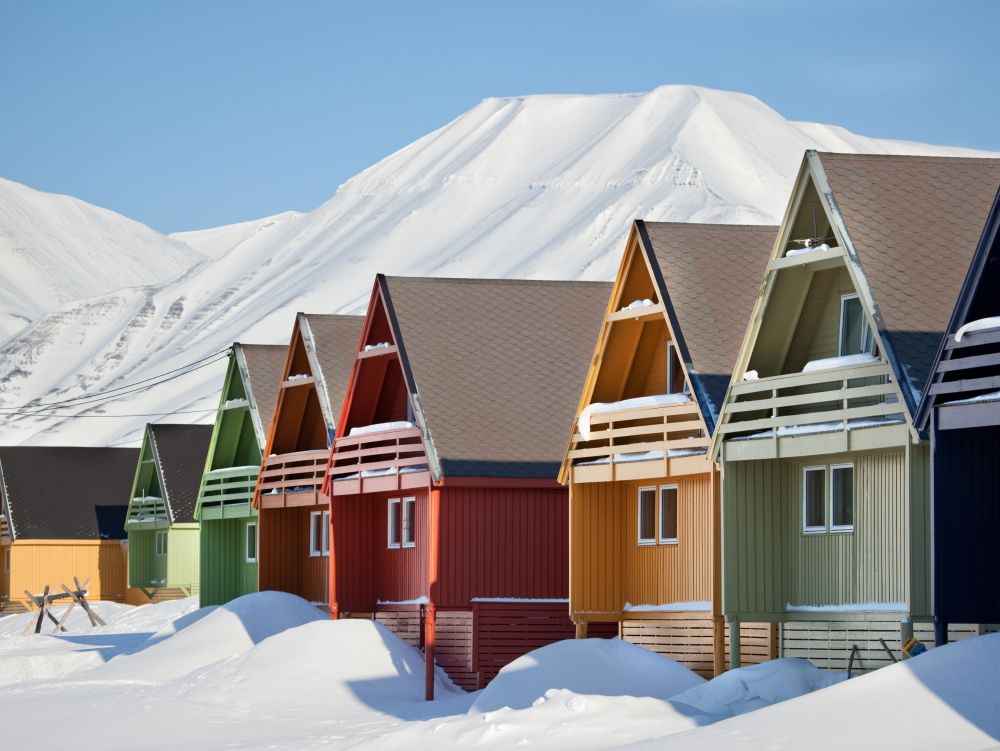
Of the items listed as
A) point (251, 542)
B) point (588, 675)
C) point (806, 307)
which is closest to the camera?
point (806, 307)

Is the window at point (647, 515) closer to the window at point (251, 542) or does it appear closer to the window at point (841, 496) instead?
the window at point (841, 496)

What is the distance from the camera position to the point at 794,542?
28.0m

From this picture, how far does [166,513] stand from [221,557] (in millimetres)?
11727

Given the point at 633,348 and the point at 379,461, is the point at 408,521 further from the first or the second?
the point at 633,348

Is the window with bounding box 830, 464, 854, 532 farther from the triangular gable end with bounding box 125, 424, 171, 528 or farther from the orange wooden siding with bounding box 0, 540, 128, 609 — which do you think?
the orange wooden siding with bounding box 0, 540, 128, 609

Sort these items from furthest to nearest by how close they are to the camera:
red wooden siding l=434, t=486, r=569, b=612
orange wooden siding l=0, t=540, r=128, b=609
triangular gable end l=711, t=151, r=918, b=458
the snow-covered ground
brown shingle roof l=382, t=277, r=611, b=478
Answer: orange wooden siding l=0, t=540, r=128, b=609
brown shingle roof l=382, t=277, r=611, b=478
red wooden siding l=434, t=486, r=569, b=612
triangular gable end l=711, t=151, r=918, b=458
the snow-covered ground

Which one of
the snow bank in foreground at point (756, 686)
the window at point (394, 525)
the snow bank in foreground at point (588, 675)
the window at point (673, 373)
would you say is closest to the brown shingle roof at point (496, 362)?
the window at point (394, 525)

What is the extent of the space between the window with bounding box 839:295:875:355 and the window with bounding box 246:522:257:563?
2394 cm

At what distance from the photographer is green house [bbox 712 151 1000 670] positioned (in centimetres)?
2505

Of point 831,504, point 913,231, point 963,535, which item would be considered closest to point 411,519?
point 831,504

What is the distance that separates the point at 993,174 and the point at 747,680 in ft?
26.9

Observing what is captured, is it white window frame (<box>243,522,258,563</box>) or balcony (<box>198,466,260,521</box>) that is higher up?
balcony (<box>198,466,260,521</box>)

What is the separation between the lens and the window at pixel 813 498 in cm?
2769

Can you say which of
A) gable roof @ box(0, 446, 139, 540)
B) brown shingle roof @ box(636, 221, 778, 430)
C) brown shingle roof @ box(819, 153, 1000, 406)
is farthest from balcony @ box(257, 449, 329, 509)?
gable roof @ box(0, 446, 139, 540)
